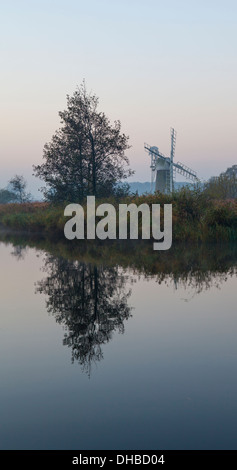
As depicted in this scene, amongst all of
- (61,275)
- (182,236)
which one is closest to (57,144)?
(182,236)

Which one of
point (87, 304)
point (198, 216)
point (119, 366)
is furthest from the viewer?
point (198, 216)

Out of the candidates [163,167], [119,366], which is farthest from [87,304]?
[163,167]

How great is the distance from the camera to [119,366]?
5145mm

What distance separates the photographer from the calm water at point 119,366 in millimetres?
3681

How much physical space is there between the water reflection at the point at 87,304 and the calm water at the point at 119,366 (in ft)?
0.07

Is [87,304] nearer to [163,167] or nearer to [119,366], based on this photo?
[119,366]

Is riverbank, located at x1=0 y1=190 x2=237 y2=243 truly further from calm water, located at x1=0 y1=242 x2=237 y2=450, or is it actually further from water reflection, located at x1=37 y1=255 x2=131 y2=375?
calm water, located at x1=0 y1=242 x2=237 y2=450

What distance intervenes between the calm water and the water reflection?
2 centimetres

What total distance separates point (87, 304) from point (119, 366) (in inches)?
124

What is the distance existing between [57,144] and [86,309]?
70.9ft

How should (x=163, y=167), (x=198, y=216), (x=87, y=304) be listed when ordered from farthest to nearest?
(x=163, y=167) → (x=198, y=216) → (x=87, y=304)

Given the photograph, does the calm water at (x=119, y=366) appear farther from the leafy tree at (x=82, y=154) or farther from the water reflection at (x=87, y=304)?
the leafy tree at (x=82, y=154)

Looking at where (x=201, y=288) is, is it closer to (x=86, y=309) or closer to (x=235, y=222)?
(x=86, y=309)

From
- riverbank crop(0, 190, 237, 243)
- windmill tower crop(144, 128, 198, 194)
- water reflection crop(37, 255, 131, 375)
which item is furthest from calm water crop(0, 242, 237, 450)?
windmill tower crop(144, 128, 198, 194)
